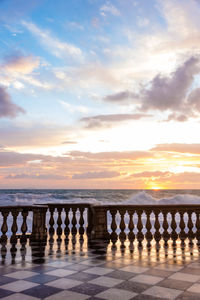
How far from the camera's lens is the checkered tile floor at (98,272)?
147 inches

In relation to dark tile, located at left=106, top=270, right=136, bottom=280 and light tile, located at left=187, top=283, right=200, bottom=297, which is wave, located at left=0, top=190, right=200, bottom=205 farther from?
light tile, located at left=187, top=283, right=200, bottom=297

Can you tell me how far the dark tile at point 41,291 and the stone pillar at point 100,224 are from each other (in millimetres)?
4638

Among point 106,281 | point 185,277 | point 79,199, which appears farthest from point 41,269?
point 79,199

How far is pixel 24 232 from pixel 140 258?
12.6ft

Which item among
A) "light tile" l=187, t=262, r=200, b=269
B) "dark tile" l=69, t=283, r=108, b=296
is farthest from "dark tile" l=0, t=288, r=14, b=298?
"light tile" l=187, t=262, r=200, b=269

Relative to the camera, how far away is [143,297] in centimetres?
356

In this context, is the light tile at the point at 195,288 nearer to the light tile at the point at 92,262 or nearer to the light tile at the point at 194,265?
the light tile at the point at 194,265

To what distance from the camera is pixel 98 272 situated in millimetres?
4773

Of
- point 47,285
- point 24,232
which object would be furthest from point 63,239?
point 47,285

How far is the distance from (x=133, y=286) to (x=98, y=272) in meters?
0.93

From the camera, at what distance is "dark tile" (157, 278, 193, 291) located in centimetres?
398

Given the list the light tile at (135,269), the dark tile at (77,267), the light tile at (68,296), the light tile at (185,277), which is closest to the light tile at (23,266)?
the dark tile at (77,267)

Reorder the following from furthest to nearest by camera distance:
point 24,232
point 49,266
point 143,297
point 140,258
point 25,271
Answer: point 24,232 < point 140,258 < point 49,266 < point 25,271 < point 143,297

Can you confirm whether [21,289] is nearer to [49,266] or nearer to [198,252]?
[49,266]
